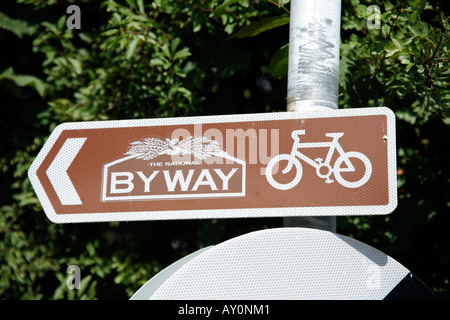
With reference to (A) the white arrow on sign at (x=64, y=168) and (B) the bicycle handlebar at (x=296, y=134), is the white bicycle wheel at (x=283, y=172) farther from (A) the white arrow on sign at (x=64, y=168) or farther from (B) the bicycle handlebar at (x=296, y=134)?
(A) the white arrow on sign at (x=64, y=168)

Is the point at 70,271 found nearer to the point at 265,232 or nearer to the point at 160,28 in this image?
the point at 160,28

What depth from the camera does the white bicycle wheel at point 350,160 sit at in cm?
125

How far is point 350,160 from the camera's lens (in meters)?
1.26

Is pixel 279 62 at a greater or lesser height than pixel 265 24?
lesser

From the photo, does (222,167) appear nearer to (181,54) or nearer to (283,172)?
(283,172)

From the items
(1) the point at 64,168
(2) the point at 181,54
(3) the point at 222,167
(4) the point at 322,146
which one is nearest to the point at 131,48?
(2) the point at 181,54

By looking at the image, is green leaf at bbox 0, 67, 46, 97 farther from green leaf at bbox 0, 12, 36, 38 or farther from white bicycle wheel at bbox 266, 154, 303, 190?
white bicycle wheel at bbox 266, 154, 303, 190

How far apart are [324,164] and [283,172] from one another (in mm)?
105

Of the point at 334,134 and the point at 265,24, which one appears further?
the point at 265,24

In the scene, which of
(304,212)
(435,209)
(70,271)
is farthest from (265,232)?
(70,271)

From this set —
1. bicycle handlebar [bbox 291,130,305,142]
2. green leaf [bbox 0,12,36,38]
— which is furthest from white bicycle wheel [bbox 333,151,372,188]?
green leaf [bbox 0,12,36,38]

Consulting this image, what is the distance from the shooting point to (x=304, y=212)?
1.25 m

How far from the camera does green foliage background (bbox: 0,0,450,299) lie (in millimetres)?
2496

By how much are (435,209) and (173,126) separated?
165cm
